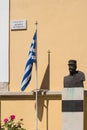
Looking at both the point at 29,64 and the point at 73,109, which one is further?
the point at 29,64

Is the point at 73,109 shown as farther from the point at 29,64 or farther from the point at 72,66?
the point at 29,64

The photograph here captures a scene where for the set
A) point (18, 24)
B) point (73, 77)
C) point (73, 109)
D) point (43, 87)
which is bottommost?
point (73, 109)

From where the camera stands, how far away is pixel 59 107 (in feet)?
37.9

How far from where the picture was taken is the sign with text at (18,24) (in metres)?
11.8

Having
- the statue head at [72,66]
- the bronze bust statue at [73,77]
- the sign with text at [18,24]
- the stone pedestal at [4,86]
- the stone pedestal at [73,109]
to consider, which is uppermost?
the sign with text at [18,24]

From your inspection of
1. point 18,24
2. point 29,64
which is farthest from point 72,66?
point 18,24

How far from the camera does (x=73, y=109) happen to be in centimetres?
1065

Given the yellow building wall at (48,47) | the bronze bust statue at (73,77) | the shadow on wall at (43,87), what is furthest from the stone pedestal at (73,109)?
the shadow on wall at (43,87)

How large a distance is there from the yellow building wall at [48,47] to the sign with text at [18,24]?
0.07 metres

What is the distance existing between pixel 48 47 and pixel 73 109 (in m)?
1.58

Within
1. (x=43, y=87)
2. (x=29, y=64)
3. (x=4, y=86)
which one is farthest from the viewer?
(x=4, y=86)

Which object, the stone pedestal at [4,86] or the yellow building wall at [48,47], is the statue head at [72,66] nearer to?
the yellow building wall at [48,47]

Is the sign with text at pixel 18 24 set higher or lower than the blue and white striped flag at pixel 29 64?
higher

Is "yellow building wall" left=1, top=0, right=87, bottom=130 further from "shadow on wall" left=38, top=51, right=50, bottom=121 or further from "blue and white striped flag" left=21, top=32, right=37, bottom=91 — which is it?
"blue and white striped flag" left=21, top=32, right=37, bottom=91
